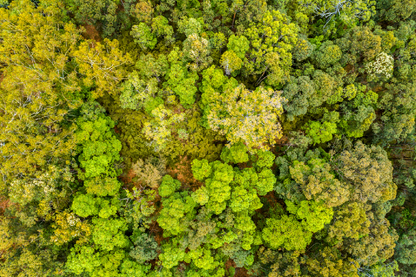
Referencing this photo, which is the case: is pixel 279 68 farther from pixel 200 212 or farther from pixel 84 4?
pixel 84 4

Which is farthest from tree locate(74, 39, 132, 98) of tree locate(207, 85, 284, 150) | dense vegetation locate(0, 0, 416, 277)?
tree locate(207, 85, 284, 150)

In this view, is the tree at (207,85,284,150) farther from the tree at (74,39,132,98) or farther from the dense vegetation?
the tree at (74,39,132,98)

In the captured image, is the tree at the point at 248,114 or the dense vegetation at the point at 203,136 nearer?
the dense vegetation at the point at 203,136

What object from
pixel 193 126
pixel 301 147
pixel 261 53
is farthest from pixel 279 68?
pixel 193 126

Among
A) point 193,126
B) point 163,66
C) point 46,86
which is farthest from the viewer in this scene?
point 193,126

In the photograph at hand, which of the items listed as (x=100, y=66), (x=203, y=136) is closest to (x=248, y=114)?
(x=203, y=136)

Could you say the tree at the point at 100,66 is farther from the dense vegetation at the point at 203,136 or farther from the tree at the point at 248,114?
the tree at the point at 248,114

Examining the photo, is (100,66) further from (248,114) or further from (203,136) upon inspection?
(248,114)

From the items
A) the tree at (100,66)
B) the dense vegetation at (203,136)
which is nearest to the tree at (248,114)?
the dense vegetation at (203,136)
